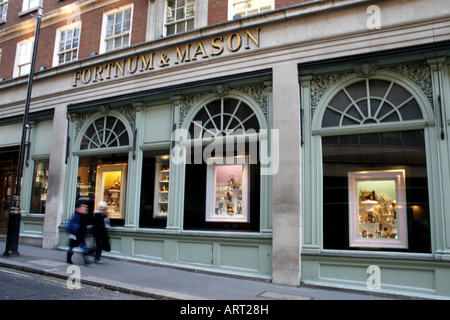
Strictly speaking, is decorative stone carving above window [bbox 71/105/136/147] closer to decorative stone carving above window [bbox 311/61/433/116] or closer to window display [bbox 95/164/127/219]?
window display [bbox 95/164/127/219]

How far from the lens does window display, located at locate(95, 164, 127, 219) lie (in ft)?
37.7

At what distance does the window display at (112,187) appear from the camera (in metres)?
11.5

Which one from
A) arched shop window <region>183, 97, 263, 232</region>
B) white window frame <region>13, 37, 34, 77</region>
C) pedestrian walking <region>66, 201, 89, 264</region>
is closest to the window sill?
arched shop window <region>183, 97, 263, 232</region>

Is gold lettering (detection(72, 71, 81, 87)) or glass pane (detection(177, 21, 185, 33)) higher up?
glass pane (detection(177, 21, 185, 33))

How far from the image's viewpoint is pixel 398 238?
764cm

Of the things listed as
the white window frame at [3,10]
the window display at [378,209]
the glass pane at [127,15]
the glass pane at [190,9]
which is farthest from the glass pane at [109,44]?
the window display at [378,209]

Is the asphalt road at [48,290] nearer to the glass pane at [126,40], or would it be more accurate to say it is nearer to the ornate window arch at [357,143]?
the ornate window arch at [357,143]

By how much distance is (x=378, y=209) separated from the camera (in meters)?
8.00

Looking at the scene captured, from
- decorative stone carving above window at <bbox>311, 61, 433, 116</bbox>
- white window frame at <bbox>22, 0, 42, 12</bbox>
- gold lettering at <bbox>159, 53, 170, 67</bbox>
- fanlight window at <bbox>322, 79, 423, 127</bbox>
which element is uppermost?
white window frame at <bbox>22, 0, 42, 12</bbox>

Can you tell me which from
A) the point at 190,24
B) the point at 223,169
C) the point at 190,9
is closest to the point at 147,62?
the point at 190,24

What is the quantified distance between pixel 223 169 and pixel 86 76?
6.31 metres

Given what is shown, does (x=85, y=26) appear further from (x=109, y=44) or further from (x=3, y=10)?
(x=3, y=10)

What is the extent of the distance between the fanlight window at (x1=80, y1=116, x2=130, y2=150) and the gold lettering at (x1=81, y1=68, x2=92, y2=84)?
1.41 metres

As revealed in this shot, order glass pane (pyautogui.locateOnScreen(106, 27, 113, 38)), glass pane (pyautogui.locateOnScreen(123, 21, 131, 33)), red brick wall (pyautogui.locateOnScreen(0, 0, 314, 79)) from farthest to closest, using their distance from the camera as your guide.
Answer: glass pane (pyautogui.locateOnScreen(106, 27, 113, 38))
glass pane (pyautogui.locateOnScreen(123, 21, 131, 33))
red brick wall (pyautogui.locateOnScreen(0, 0, 314, 79))
